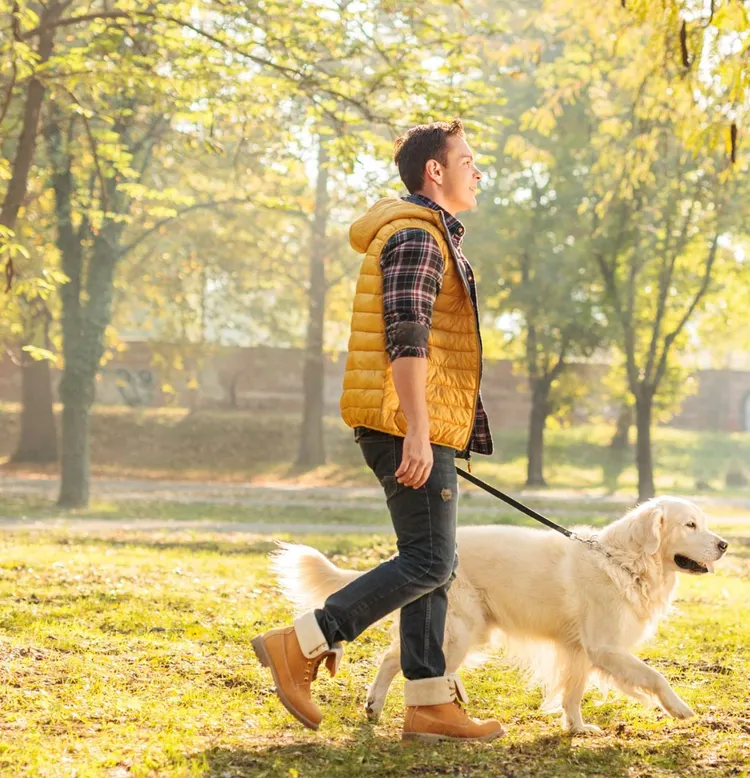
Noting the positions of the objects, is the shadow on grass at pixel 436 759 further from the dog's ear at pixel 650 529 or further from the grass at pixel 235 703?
the dog's ear at pixel 650 529

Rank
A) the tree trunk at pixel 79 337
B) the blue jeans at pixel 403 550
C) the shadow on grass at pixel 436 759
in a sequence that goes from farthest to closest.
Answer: the tree trunk at pixel 79 337 → the blue jeans at pixel 403 550 → the shadow on grass at pixel 436 759

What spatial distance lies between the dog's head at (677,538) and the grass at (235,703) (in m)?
0.70

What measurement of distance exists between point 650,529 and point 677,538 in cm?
15

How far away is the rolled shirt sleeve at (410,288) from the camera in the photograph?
398cm

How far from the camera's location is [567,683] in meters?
5.01

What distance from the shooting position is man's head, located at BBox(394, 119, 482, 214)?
4.39m

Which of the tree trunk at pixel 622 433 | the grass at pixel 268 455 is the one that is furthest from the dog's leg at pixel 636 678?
the tree trunk at pixel 622 433

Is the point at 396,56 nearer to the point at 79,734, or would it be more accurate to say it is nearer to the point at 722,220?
the point at 79,734

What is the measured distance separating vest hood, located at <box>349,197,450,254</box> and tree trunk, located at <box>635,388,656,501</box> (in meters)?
19.9

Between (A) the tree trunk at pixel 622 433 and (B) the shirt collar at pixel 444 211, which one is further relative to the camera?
(A) the tree trunk at pixel 622 433

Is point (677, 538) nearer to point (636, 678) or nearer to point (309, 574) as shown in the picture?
point (636, 678)

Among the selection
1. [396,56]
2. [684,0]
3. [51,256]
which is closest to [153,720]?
[684,0]

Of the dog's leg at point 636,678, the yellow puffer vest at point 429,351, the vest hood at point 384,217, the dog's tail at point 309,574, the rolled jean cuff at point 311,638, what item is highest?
the vest hood at point 384,217

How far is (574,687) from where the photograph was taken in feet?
16.4
